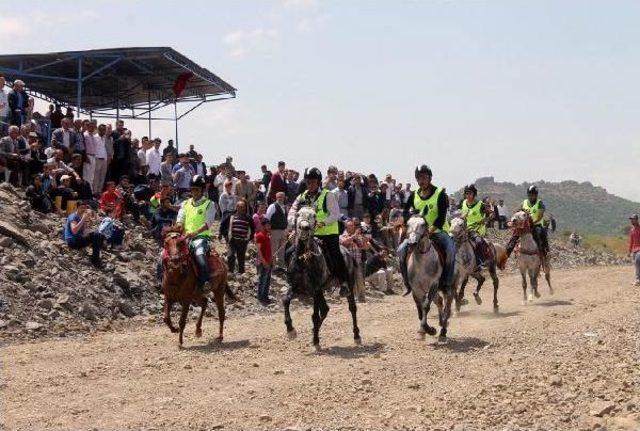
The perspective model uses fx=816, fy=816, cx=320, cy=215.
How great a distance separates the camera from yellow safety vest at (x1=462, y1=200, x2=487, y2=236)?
21.0m

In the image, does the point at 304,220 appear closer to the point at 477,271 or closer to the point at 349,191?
the point at 477,271

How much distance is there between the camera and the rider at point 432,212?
14.7 meters

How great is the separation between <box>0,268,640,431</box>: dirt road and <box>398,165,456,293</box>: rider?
1.34 m

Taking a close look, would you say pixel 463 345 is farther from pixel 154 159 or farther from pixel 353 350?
pixel 154 159

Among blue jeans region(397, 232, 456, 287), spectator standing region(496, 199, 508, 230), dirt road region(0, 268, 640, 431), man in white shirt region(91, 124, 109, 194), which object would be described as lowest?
dirt road region(0, 268, 640, 431)

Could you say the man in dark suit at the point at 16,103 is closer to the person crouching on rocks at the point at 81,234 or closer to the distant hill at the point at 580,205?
the person crouching on rocks at the point at 81,234

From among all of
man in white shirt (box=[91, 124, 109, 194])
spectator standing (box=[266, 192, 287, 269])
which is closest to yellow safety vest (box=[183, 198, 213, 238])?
spectator standing (box=[266, 192, 287, 269])

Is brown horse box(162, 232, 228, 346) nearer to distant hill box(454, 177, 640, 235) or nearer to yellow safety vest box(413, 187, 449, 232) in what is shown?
yellow safety vest box(413, 187, 449, 232)

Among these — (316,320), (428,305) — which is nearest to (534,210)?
(428,305)

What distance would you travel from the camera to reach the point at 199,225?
1525cm

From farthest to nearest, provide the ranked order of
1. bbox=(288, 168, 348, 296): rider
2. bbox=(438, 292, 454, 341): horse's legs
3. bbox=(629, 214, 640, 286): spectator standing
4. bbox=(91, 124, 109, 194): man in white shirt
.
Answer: bbox=(629, 214, 640, 286): spectator standing
bbox=(91, 124, 109, 194): man in white shirt
bbox=(438, 292, 454, 341): horse's legs
bbox=(288, 168, 348, 296): rider

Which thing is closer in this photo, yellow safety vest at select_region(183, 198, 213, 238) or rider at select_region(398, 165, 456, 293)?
rider at select_region(398, 165, 456, 293)

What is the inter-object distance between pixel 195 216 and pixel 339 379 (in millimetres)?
5371

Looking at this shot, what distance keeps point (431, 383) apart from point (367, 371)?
1.19 metres
